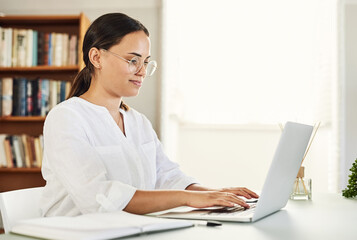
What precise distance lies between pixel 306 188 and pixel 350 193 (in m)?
0.15

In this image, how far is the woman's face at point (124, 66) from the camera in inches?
61.9

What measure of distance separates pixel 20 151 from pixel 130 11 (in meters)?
1.36

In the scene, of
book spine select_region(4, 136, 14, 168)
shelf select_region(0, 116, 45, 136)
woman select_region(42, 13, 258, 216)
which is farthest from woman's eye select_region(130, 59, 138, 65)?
shelf select_region(0, 116, 45, 136)

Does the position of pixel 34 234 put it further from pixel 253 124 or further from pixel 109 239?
pixel 253 124

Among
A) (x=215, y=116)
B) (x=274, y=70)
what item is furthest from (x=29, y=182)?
(x=274, y=70)

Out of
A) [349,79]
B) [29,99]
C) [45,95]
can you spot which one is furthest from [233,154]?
[29,99]

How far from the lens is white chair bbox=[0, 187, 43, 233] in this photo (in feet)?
4.35

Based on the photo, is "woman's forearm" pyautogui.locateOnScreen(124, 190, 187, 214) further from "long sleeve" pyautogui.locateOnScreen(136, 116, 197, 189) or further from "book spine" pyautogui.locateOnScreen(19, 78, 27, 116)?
"book spine" pyautogui.locateOnScreen(19, 78, 27, 116)

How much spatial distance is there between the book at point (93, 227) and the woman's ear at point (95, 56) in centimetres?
74

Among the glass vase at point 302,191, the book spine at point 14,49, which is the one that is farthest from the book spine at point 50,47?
the glass vase at point 302,191

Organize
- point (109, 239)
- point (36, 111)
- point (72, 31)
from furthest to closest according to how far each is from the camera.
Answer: point (72, 31) < point (36, 111) < point (109, 239)

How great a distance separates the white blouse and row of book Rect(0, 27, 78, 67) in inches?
75.7

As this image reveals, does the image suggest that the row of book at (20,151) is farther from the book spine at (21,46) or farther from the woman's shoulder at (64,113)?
the woman's shoulder at (64,113)

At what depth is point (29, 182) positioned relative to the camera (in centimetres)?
378
